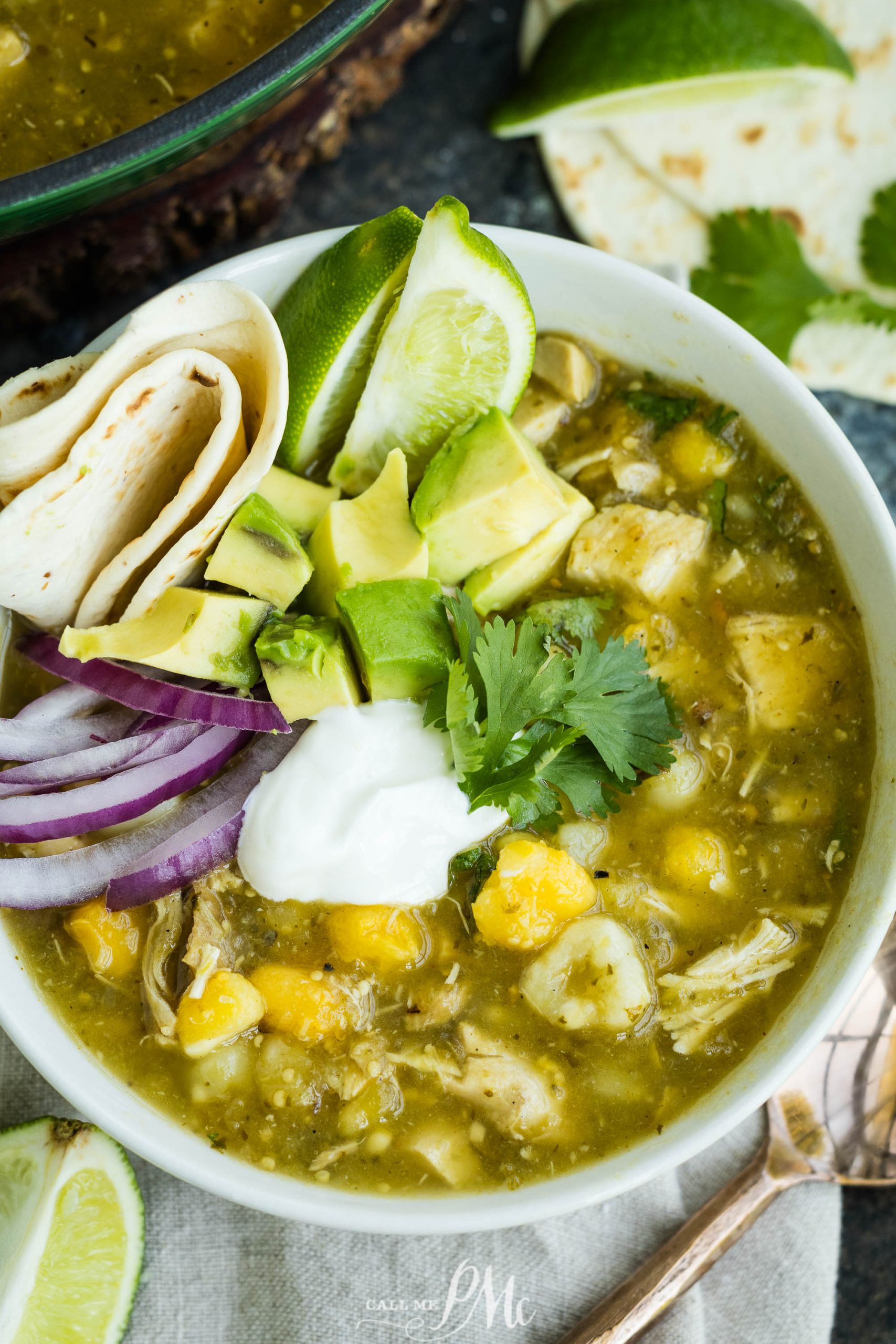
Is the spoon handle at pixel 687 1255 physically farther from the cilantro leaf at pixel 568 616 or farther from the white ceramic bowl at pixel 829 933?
the cilantro leaf at pixel 568 616

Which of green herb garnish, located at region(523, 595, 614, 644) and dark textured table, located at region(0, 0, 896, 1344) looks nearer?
green herb garnish, located at region(523, 595, 614, 644)

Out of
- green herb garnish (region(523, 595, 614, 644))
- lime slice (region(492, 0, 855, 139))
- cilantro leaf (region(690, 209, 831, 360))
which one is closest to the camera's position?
green herb garnish (region(523, 595, 614, 644))

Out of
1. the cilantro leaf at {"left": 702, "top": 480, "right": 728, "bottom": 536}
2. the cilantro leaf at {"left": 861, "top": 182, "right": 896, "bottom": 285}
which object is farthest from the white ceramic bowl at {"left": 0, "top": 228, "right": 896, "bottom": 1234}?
the cilantro leaf at {"left": 861, "top": 182, "right": 896, "bottom": 285}

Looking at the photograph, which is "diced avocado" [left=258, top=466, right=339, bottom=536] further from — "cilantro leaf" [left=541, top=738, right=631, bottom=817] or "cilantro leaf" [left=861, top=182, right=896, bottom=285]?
"cilantro leaf" [left=861, top=182, right=896, bottom=285]

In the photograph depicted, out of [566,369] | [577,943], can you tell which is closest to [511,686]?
[577,943]

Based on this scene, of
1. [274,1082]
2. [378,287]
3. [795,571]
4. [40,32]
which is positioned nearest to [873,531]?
[795,571]

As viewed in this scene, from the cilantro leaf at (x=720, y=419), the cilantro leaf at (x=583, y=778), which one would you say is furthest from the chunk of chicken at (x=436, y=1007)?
the cilantro leaf at (x=720, y=419)
